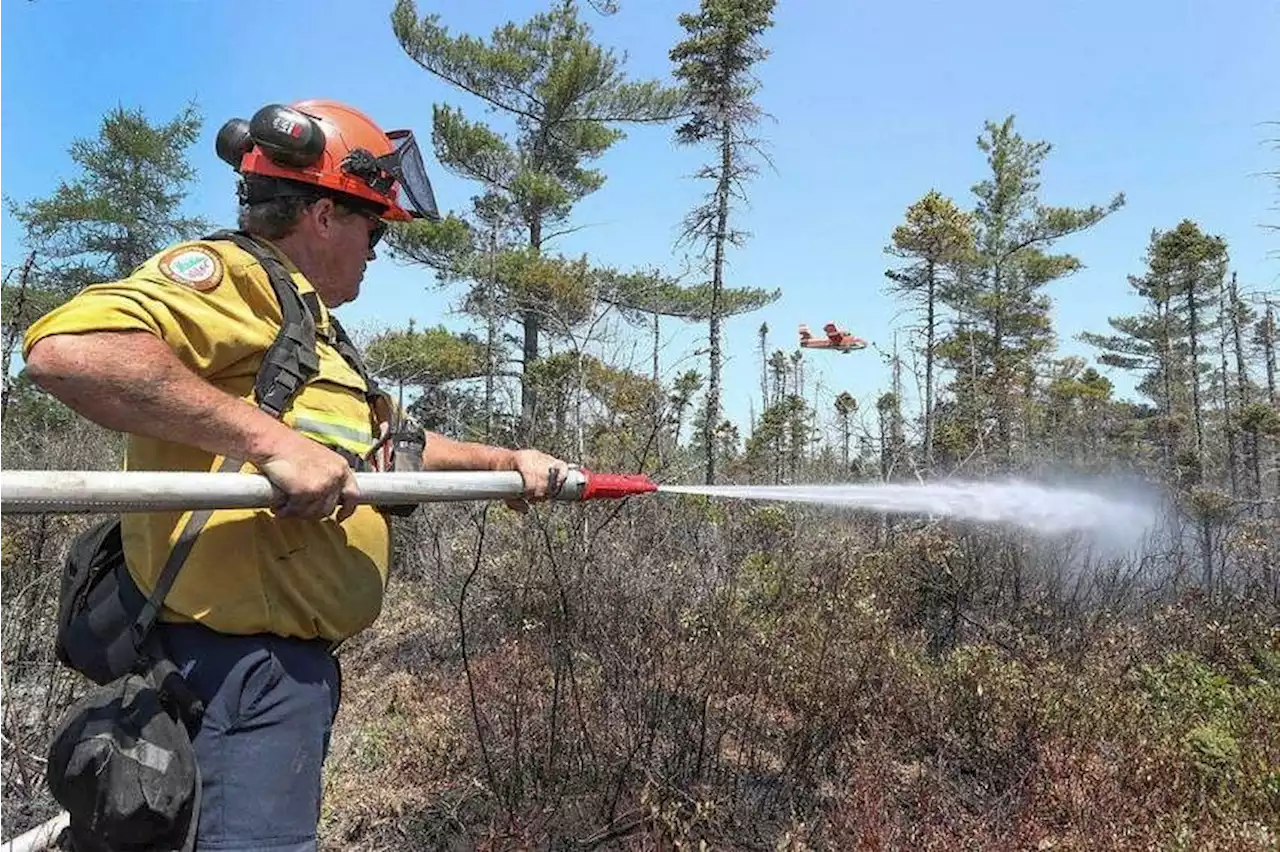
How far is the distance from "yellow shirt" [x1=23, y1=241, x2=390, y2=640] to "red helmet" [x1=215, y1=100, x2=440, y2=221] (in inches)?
12.1

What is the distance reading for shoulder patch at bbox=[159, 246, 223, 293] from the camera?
175cm

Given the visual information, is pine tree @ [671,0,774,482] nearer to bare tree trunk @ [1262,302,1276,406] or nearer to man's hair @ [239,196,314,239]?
man's hair @ [239,196,314,239]

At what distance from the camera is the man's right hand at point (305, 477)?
162 cm

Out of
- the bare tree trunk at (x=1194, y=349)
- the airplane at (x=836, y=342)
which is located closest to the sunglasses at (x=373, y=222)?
the airplane at (x=836, y=342)

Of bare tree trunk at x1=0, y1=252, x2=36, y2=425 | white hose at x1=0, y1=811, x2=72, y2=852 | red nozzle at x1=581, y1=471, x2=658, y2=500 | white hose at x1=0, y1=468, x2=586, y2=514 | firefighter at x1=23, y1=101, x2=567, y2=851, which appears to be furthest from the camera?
bare tree trunk at x1=0, y1=252, x2=36, y2=425

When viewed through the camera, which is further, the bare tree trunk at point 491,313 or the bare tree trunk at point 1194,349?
the bare tree trunk at point 1194,349

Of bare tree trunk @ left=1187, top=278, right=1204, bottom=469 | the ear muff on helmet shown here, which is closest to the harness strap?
the ear muff on helmet

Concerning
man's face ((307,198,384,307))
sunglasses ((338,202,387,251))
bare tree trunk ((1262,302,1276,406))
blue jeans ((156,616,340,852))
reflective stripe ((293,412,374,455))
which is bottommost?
blue jeans ((156,616,340,852))

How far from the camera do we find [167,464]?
5.99 feet

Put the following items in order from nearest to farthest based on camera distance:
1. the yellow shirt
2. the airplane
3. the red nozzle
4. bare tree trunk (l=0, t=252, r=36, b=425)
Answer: the yellow shirt < the red nozzle < bare tree trunk (l=0, t=252, r=36, b=425) < the airplane

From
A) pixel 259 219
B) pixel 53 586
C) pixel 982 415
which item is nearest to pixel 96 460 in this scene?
pixel 53 586

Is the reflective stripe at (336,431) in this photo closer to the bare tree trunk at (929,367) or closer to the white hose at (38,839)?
the white hose at (38,839)

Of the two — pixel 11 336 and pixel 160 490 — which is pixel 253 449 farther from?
pixel 11 336

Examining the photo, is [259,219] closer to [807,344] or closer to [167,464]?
[167,464]
